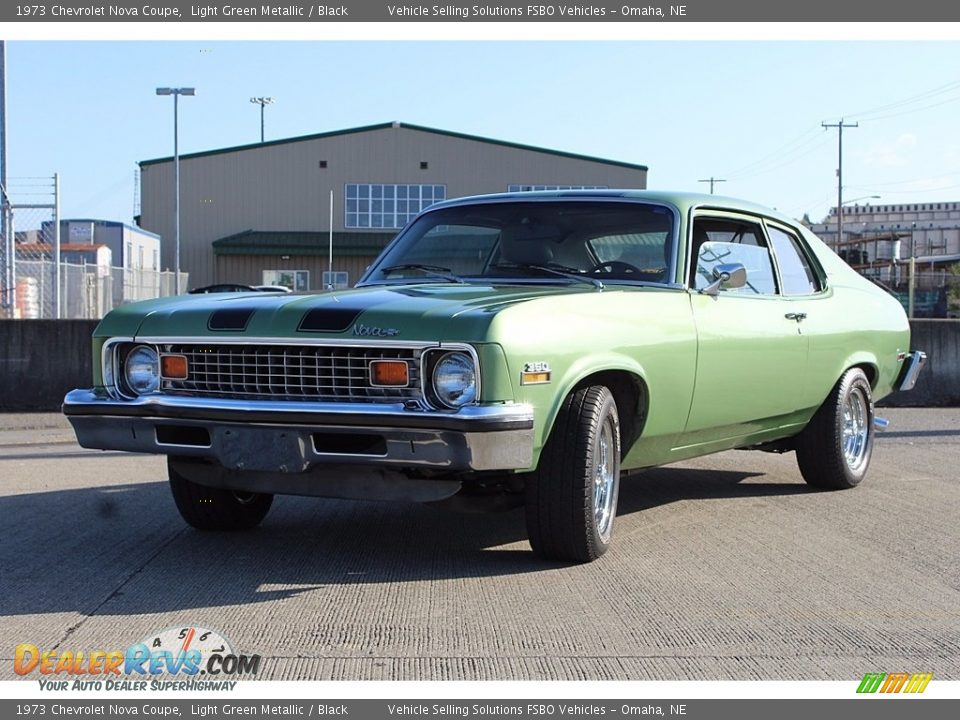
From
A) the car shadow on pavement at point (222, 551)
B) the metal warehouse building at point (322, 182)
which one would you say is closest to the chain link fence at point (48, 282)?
the car shadow on pavement at point (222, 551)

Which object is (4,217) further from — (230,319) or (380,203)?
(380,203)

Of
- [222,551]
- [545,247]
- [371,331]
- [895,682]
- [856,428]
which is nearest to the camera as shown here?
[895,682]

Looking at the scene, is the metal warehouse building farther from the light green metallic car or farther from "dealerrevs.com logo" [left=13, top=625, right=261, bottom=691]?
"dealerrevs.com logo" [left=13, top=625, right=261, bottom=691]

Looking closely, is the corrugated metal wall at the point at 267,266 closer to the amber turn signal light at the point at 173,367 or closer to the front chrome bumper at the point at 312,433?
the amber turn signal light at the point at 173,367

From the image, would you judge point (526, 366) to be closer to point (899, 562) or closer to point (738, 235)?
point (899, 562)

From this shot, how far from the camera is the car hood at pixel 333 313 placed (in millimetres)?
4648

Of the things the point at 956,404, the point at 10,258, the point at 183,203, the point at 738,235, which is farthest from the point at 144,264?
the point at 738,235

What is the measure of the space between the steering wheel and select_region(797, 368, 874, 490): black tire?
6.21ft

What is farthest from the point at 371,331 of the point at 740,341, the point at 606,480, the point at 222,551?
the point at 740,341

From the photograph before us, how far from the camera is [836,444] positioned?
7234 mm

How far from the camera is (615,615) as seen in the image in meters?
4.41

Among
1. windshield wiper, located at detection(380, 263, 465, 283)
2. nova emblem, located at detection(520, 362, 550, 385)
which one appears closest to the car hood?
nova emblem, located at detection(520, 362, 550, 385)

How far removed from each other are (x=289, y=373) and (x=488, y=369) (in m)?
0.85

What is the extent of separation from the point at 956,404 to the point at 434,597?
10248 millimetres
